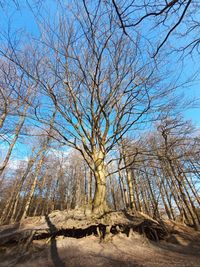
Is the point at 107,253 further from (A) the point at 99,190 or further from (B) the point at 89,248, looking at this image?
(A) the point at 99,190

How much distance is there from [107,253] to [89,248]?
1.72 feet

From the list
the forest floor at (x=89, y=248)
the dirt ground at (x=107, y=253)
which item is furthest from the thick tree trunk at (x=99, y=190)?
the dirt ground at (x=107, y=253)

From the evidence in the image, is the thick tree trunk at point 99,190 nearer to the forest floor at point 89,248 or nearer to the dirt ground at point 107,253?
the forest floor at point 89,248

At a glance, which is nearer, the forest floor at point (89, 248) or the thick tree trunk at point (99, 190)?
the forest floor at point (89, 248)

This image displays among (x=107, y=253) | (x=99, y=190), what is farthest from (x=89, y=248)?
(x=99, y=190)

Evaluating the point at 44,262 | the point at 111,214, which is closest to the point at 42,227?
the point at 44,262

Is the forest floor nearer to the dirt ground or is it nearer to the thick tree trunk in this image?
the dirt ground

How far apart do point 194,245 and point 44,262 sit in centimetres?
413

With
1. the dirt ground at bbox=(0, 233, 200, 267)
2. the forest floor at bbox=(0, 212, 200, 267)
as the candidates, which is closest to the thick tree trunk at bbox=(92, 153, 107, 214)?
the forest floor at bbox=(0, 212, 200, 267)

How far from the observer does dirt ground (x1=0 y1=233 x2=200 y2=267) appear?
2.97 m

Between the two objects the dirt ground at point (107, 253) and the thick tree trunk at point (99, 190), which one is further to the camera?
the thick tree trunk at point (99, 190)

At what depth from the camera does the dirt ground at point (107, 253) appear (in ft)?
9.75

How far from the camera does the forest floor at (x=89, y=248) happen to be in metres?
3.04

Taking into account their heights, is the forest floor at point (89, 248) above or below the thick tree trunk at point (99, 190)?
below
